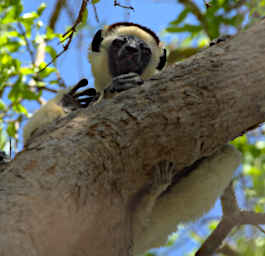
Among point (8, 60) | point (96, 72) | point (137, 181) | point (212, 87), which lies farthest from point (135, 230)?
point (8, 60)

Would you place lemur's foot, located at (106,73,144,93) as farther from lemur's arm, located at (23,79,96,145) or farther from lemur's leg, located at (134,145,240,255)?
lemur's leg, located at (134,145,240,255)

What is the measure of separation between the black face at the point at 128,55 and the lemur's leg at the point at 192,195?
1509 millimetres

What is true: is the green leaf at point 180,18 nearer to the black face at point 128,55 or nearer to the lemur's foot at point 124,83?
the black face at point 128,55

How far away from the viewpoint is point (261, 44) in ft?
9.74

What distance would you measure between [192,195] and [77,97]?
1501 mm

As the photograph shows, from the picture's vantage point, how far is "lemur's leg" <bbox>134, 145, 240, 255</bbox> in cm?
375

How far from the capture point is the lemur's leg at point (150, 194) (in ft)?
9.64

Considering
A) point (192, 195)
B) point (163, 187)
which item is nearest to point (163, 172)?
point (163, 187)

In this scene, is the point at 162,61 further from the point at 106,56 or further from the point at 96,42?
the point at 96,42

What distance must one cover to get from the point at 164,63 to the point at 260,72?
2369mm

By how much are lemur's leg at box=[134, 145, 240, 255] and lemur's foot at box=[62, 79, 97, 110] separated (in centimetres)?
120

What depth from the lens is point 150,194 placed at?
333cm

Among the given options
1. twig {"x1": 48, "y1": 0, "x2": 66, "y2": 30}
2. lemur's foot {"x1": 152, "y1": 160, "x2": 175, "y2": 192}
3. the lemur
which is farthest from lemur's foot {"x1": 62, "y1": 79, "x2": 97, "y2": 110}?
twig {"x1": 48, "y1": 0, "x2": 66, "y2": 30}

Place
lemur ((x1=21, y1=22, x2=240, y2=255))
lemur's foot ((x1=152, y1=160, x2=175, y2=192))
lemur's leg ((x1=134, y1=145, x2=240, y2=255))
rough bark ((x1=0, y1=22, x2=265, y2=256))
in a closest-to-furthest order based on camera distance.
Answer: rough bark ((x1=0, y1=22, x2=265, y2=256)) → lemur's foot ((x1=152, y1=160, x2=175, y2=192)) → lemur ((x1=21, y1=22, x2=240, y2=255)) → lemur's leg ((x1=134, y1=145, x2=240, y2=255))
